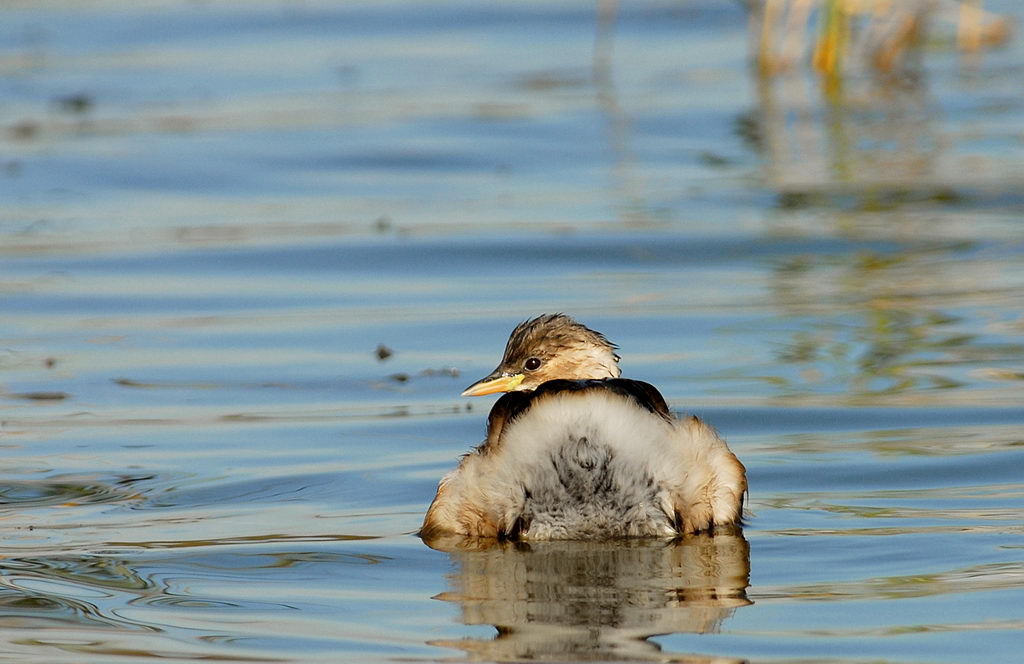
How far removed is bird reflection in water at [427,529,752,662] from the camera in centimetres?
442

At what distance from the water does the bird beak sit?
283 mm

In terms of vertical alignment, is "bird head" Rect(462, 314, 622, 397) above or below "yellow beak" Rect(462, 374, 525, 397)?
above

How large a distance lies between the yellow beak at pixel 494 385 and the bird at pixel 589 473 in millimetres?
1158

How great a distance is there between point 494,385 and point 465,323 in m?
2.40

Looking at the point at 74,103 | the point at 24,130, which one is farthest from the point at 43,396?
the point at 74,103

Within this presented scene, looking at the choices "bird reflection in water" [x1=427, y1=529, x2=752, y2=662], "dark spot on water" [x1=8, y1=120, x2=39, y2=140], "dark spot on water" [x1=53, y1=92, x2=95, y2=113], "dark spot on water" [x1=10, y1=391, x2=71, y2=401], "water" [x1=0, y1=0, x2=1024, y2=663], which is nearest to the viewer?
"bird reflection in water" [x1=427, y1=529, x2=752, y2=662]

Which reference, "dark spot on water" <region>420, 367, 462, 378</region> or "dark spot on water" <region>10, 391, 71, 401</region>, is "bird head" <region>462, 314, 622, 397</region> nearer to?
"dark spot on water" <region>420, 367, 462, 378</region>

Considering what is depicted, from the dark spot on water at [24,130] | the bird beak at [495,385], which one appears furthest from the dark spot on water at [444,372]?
the dark spot on water at [24,130]

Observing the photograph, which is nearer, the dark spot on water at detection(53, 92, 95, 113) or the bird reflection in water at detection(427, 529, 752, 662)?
the bird reflection in water at detection(427, 529, 752, 662)

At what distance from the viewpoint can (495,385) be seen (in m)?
6.73

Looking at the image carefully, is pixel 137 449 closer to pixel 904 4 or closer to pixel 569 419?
pixel 569 419

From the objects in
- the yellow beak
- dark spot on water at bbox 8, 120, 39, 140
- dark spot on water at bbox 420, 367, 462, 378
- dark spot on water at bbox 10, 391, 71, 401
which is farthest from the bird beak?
dark spot on water at bbox 8, 120, 39, 140

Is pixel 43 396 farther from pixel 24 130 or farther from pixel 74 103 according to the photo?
pixel 74 103

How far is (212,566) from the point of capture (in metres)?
5.38
